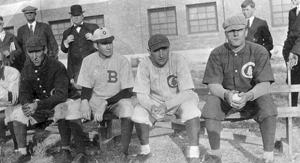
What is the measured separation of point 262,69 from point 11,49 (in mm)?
4786

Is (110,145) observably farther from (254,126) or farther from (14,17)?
(14,17)

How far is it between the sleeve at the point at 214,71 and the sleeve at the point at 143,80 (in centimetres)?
70

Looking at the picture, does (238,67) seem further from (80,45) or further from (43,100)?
(80,45)

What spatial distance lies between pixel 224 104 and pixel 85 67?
1.89m

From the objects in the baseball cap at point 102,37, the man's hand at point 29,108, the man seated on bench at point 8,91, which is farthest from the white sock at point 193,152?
the man seated on bench at point 8,91

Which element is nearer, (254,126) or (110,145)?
(110,145)

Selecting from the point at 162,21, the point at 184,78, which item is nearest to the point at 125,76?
the point at 184,78

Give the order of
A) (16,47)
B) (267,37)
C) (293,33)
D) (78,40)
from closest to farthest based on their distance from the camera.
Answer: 1. (293,33)
2. (267,37)
3. (78,40)
4. (16,47)

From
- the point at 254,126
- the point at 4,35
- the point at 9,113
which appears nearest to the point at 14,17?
the point at 4,35

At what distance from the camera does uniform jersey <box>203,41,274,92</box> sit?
3891 mm

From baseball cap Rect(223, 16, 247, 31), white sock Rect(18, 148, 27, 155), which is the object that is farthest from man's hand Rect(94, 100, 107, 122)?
baseball cap Rect(223, 16, 247, 31)

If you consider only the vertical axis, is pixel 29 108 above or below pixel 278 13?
Result: below

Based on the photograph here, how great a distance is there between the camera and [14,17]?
628 inches

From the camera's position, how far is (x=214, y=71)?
4027 millimetres
